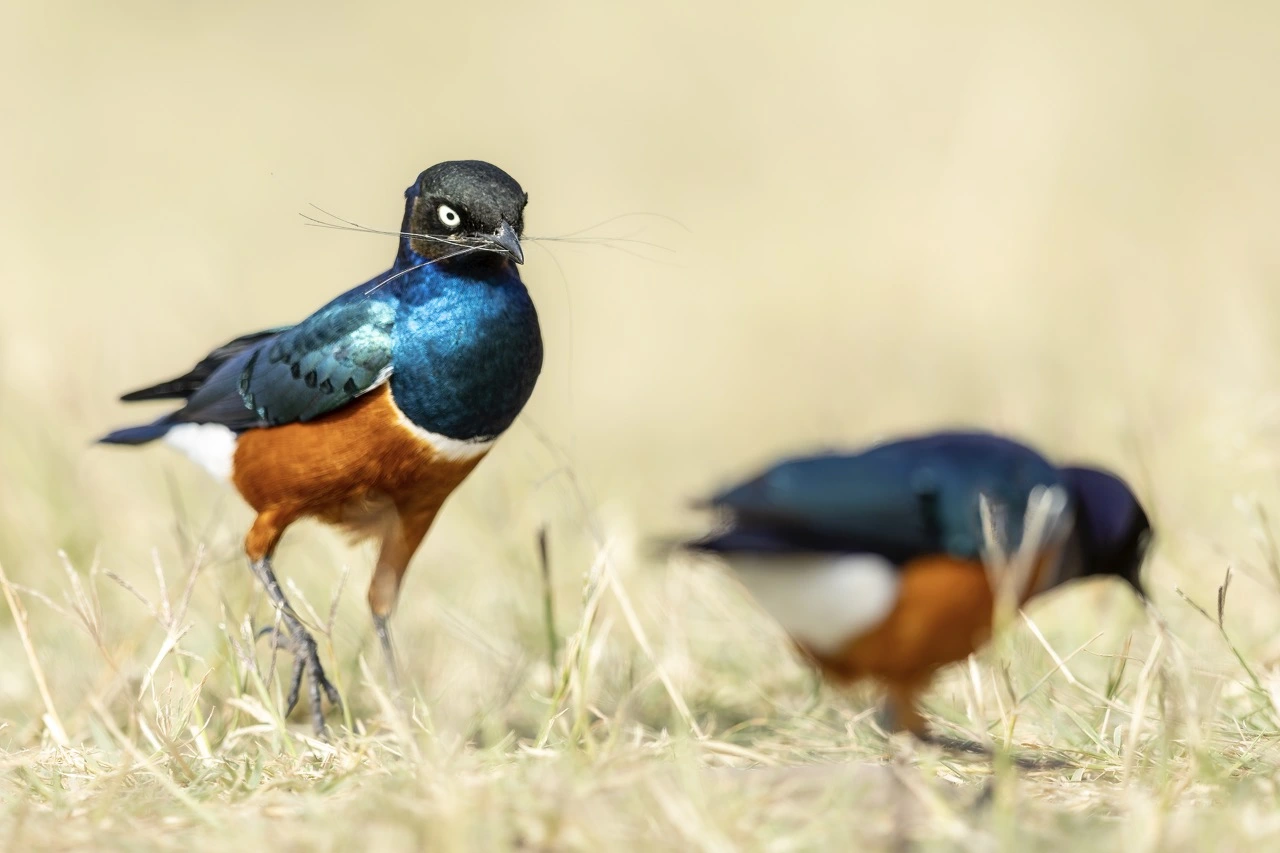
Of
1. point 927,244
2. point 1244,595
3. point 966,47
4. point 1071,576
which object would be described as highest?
point 966,47

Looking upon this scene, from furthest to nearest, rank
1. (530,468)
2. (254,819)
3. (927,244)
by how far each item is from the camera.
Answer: (927,244) → (530,468) → (254,819)

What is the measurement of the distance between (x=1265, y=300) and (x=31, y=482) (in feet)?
17.2

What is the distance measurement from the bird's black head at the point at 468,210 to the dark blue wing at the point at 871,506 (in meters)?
0.85

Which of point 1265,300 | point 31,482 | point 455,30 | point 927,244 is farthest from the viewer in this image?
point 455,30

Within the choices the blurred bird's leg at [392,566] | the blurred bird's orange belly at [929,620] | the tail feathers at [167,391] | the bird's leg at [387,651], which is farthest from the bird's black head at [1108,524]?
the tail feathers at [167,391]

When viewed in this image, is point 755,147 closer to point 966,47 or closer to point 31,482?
point 966,47

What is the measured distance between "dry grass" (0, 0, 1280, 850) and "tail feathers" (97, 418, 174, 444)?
52cm

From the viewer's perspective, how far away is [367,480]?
13.7 ft

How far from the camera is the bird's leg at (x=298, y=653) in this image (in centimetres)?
429

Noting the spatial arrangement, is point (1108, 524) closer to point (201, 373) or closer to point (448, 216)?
point (448, 216)

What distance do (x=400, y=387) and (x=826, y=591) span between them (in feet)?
4.09

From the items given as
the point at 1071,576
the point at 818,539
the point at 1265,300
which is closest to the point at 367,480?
the point at 818,539

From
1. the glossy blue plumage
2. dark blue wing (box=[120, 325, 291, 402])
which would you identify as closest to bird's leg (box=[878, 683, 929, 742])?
the glossy blue plumage

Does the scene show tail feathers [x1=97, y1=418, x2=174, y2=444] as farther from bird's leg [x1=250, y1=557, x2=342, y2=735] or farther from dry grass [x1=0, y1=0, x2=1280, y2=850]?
bird's leg [x1=250, y1=557, x2=342, y2=735]
